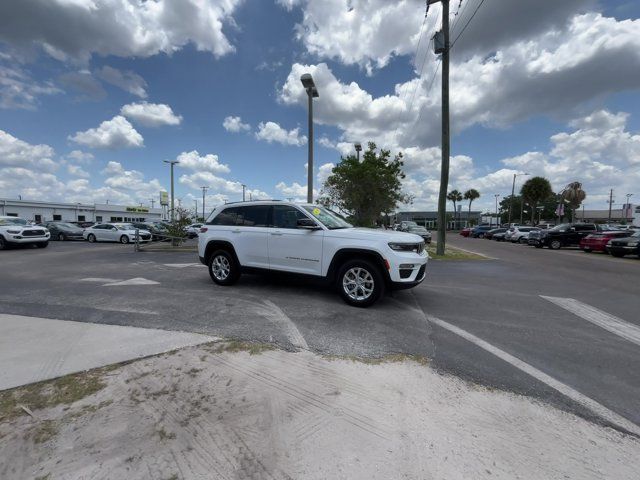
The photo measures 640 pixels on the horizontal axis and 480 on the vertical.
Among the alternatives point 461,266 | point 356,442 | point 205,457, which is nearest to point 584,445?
point 356,442

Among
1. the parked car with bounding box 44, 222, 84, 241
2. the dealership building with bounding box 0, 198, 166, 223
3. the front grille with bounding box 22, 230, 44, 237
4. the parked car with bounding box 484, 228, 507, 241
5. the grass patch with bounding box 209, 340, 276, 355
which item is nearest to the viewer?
the grass patch with bounding box 209, 340, 276, 355

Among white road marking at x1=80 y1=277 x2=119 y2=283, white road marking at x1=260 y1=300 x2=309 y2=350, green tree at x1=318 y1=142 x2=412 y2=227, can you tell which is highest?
green tree at x1=318 y1=142 x2=412 y2=227

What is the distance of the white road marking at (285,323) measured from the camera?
12.8ft

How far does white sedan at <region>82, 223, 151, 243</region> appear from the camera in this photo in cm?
2233

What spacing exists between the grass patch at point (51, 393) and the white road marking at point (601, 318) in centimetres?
642

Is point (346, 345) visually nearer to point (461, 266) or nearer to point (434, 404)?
point (434, 404)

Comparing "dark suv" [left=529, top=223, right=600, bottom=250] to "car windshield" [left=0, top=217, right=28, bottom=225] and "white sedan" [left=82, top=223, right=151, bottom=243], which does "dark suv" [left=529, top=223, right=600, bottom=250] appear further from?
"car windshield" [left=0, top=217, right=28, bottom=225]

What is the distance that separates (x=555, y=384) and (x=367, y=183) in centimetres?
2495

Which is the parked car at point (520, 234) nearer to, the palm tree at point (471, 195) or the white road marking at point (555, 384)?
the white road marking at point (555, 384)

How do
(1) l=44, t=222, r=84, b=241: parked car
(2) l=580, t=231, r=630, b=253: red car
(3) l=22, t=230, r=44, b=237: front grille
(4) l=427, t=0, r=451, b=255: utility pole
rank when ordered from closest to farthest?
(4) l=427, t=0, r=451, b=255: utility pole
(3) l=22, t=230, r=44, b=237: front grille
(2) l=580, t=231, r=630, b=253: red car
(1) l=44, t=222, r=84, b=241: parked car

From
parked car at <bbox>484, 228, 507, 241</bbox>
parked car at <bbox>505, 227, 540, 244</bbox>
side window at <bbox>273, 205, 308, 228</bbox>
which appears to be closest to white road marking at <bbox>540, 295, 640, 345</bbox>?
side window at <bbox>273, 205, 308, 228</bbox>

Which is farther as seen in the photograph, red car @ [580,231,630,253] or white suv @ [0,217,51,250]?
red car @ [580,231,630,253]

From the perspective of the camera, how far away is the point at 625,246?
1574 centimetres

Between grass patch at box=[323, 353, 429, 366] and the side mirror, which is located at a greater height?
the side mirror
